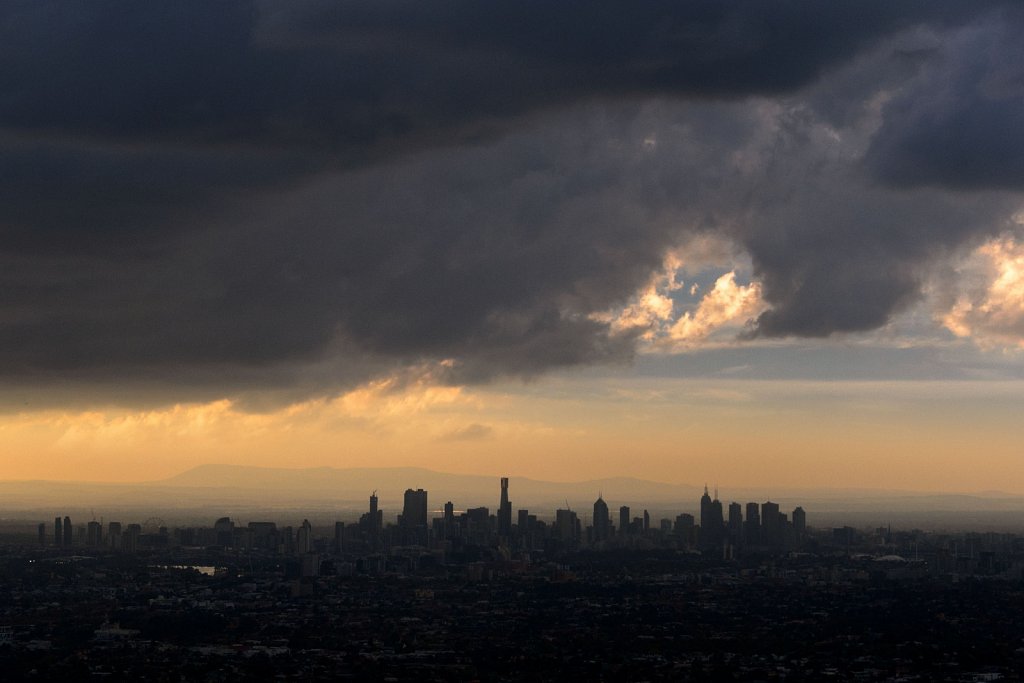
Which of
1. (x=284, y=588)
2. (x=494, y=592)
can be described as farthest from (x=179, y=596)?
(x=494, y=592)

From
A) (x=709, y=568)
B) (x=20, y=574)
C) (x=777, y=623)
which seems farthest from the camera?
(x=709, y=568)

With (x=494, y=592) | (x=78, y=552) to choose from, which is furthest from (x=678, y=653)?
(x=78, y=552)

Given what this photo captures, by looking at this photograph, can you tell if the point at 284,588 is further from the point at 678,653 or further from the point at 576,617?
the point at 678,653

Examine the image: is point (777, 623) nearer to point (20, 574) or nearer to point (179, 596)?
point (179, 596)

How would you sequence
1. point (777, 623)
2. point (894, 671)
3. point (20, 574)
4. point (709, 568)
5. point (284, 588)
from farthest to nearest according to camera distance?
point (709, 568)
point (20, 574)
point (284, 588)
point (777, 623)
point (894, 671)

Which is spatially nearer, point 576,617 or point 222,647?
point 222,647

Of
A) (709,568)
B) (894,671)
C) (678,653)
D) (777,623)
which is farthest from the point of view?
(709,568)

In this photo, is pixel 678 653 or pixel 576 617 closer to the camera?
pixel 678 653

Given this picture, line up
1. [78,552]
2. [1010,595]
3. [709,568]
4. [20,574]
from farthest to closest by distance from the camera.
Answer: [78,552] < [709,568] < [20,574] < [1010,595]

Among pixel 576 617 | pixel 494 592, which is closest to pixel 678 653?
pixel 576 617
